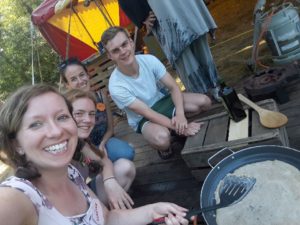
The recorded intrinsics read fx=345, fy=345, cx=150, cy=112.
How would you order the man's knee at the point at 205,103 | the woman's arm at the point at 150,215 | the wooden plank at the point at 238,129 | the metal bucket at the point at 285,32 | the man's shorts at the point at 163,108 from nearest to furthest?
the woman's arm at the point at 150,215
the wooden plank at the point at 238,129
the man's shorts at the point at 163,108
the man's knee at the point at 205,103
the metal bucket at the point at 285,32

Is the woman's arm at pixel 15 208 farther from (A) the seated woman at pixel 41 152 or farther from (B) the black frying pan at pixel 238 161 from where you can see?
(B) the black frying pan at pixel 238 161

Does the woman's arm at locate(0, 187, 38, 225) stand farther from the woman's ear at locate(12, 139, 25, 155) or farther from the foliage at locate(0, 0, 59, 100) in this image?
the foliage at locate(0, 0, 59, 100)

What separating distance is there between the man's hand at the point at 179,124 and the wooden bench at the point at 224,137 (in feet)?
0.45

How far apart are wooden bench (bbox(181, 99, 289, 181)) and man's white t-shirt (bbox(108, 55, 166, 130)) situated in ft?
1.94

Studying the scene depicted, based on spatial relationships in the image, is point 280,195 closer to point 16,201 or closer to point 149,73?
point 16,201

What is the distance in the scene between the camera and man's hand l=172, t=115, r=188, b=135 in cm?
246

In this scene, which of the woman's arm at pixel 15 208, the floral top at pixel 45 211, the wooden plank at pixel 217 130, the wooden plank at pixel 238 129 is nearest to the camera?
the woman's arm at pixel 15 208

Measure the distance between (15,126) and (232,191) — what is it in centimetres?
89

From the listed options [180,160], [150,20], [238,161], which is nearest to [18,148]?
[238,161]

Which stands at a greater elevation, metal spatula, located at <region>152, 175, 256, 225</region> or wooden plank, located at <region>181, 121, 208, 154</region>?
metal spatula, located at <region>152, 175, 256, 225</region>

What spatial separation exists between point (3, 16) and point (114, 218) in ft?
37.0

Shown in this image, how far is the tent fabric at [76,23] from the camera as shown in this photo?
19.6ft

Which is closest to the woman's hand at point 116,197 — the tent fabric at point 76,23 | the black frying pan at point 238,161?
the black frying pan at point 238,161

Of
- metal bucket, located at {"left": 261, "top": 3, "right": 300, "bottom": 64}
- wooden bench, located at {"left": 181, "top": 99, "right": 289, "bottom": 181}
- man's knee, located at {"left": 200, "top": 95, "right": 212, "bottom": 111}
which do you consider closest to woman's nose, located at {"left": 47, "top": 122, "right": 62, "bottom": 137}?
wooden bench, located at {"left": 181, "top": 99, "right": 289, "bottom": 181}
